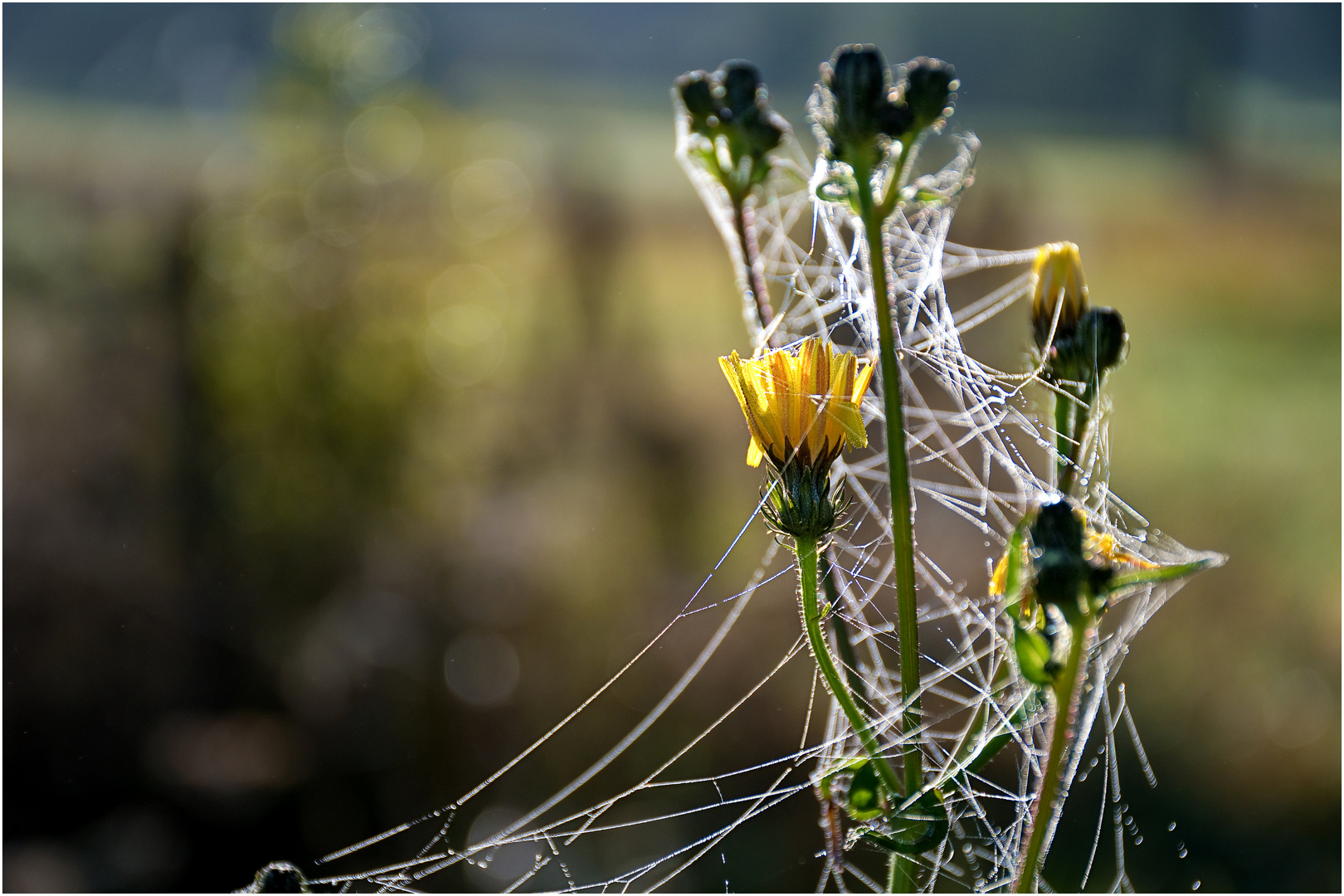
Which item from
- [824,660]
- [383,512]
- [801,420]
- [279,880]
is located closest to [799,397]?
[801,420]

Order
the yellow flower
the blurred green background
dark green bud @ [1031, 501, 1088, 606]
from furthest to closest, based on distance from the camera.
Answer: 1. the blurred green background
2. the yellow flower
3. dark green bud @ [1031, 501, 1088, 606]

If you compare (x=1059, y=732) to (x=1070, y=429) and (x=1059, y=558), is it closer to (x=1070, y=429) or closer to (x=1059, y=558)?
(x=1059, y=558)

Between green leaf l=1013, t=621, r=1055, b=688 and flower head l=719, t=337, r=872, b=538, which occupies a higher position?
flower head l=719, t=337, r=872, b=538

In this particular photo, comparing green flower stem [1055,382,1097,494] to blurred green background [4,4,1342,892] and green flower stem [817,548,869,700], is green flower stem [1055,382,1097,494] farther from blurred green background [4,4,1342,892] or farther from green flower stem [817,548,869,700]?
blurred green background [4,4,1342,892]

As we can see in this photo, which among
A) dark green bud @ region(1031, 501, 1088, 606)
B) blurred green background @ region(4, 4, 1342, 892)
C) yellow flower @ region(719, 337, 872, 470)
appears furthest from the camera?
blurred green background @ region(4, 4, 1342, 892)

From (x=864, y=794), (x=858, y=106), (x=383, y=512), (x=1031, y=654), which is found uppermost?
(x=858, y=106)

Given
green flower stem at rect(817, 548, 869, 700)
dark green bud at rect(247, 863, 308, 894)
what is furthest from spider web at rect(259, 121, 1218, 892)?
dark green bud at rect(247, 863, 308, 894)

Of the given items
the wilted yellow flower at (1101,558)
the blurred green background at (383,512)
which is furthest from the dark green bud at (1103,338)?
the blurred green background at (383,512)

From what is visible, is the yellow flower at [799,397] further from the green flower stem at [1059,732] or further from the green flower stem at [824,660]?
the green flower stem at [1059,732]
